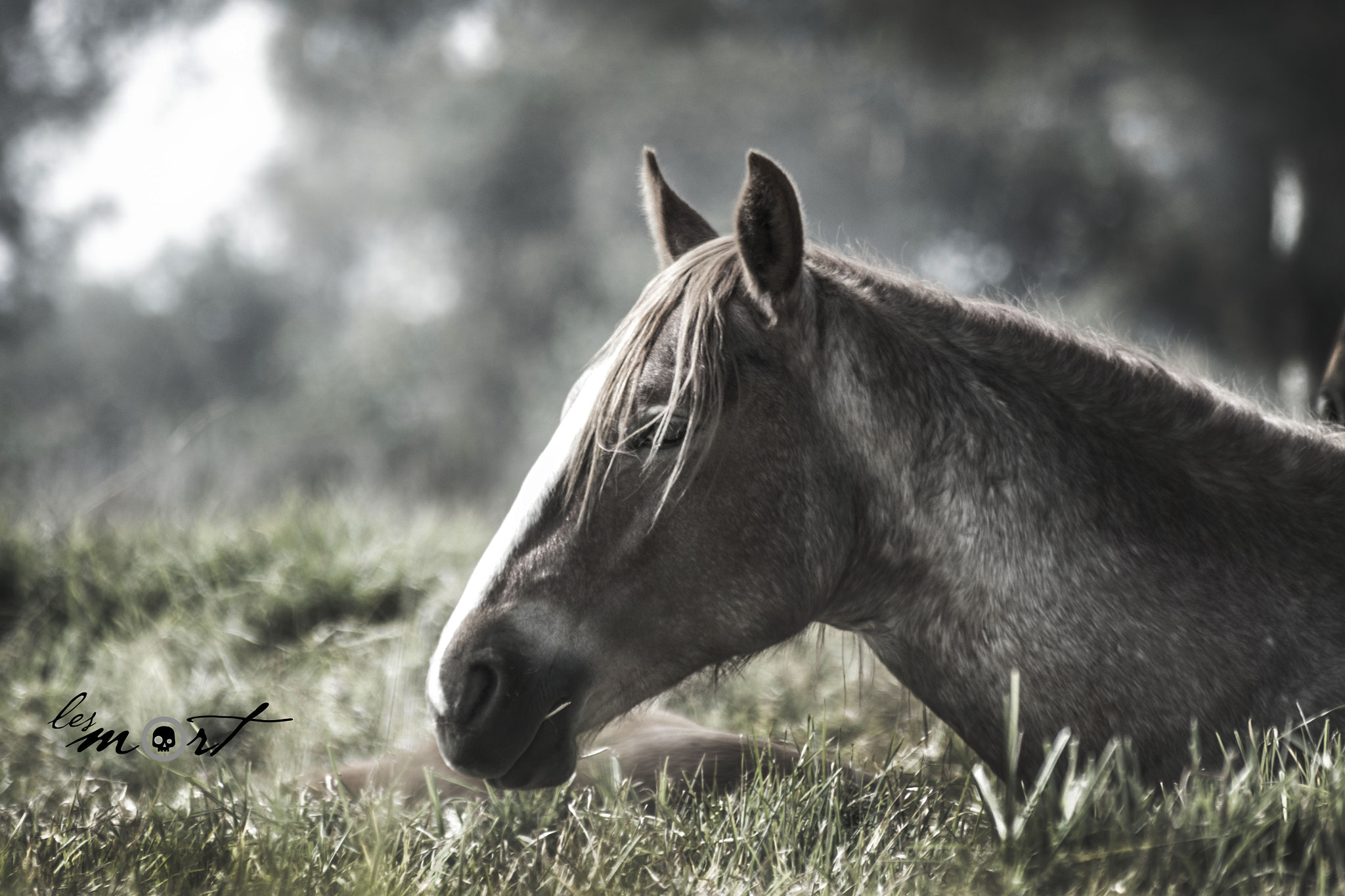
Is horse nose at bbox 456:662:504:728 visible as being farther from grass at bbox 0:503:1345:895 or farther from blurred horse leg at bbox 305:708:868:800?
blurred horse leg at bbox 305:708:868:800

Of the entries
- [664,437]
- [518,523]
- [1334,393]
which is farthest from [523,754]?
[1334,393]

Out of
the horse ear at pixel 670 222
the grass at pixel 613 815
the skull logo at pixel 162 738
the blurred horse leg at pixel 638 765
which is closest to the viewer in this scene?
the grass at pixel 613 815

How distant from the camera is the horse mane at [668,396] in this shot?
150 cm

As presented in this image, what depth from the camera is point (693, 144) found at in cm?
3206

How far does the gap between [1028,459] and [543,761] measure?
1.06 metres

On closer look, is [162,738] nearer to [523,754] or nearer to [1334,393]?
[523,754]

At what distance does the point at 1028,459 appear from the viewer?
5.10 feet

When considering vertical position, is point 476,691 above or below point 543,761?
above

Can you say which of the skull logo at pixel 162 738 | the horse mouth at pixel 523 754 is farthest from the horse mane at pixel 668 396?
the skull logo at pixel 162 738

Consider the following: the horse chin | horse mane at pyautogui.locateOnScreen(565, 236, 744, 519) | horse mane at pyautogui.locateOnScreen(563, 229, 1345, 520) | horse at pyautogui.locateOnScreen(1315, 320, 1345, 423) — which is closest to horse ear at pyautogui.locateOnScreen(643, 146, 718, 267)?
horse mane at pyautogui.locateOnScreen(563, 229, 1345, 520)

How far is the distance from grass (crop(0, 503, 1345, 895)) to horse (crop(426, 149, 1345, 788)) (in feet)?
0.53

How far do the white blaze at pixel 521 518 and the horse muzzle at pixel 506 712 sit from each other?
Answer: 0.04 meters

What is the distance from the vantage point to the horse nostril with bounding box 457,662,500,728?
1.42 meters

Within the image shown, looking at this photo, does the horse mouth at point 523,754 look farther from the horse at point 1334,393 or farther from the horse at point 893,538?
the horse at point 1334,393
